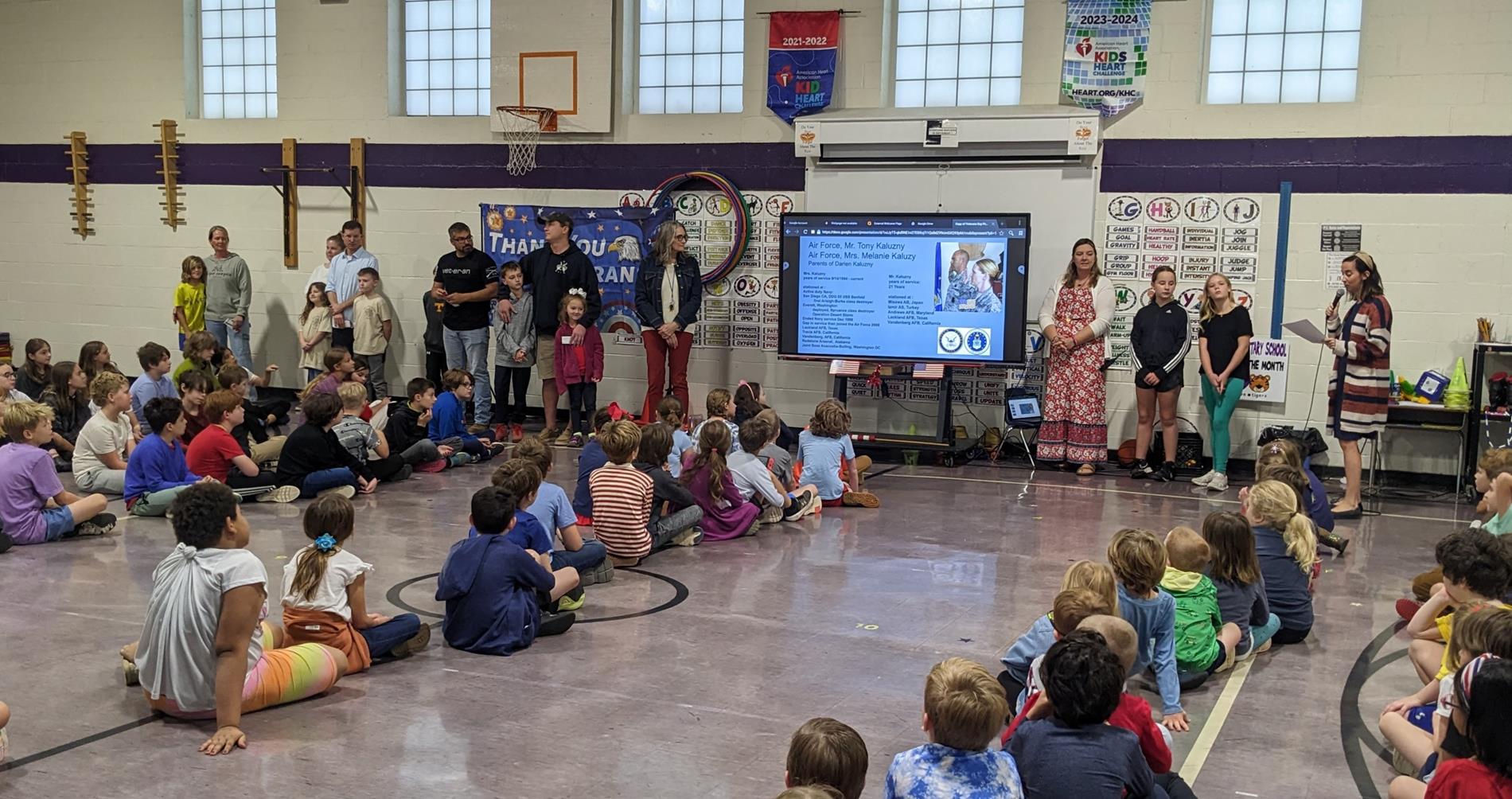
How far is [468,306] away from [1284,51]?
22.8 ft

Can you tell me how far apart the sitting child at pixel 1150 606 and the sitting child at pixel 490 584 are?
2196 mm

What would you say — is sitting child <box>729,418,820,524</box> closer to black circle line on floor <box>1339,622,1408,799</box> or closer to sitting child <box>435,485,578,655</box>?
sitting child <box>435,485,578,655</box>

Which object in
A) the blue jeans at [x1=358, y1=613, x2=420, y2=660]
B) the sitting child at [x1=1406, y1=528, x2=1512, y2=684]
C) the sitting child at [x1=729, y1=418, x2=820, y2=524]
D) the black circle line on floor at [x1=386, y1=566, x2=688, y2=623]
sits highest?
the sitting child at [x1=1406, y1=528, x2=1512, y2=684]

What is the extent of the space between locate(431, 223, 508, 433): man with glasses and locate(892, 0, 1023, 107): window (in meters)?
3.87

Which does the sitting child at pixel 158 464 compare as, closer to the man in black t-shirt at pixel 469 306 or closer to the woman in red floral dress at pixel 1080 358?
the man in black t-shirt at pixel 469 306

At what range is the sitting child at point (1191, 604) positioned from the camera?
499 cm

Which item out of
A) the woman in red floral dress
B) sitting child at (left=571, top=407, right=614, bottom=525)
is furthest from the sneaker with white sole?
the woman in red floral dress

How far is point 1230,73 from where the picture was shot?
1024cm

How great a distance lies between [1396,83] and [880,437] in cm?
457

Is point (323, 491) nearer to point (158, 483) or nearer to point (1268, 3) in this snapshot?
point (158, 483)

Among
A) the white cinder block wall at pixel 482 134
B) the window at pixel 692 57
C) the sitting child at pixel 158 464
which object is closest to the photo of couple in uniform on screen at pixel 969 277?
the white cinder block wall at pixel 482 134

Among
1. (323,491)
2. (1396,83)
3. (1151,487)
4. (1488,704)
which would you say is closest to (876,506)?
(1151,487)

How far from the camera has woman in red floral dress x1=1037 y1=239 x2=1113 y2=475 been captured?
33.2 feet

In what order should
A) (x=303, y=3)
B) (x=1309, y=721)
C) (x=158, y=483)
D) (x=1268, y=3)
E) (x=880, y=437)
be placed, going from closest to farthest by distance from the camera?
1. (x=1309, y=721)
2. (x=158, y=483)
3. (x=1268, y=3)
4. (x=880, y=437)
5. (x=303, y=3)
